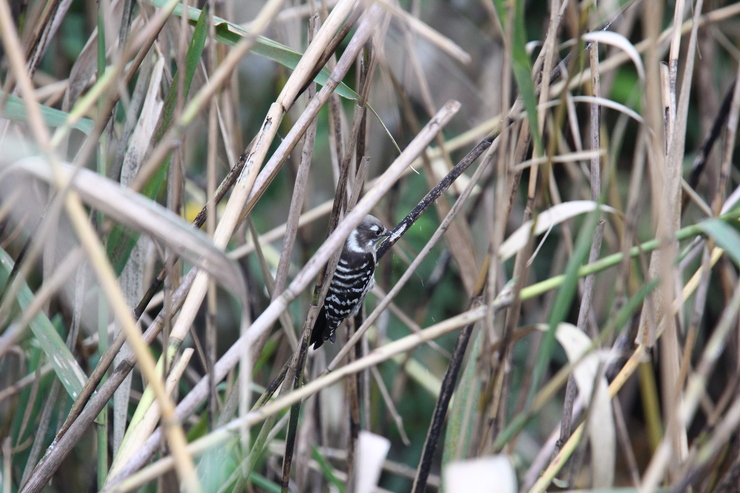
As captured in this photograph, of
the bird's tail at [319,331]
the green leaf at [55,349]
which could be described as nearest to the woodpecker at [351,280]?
the bird's tail at [319,331]

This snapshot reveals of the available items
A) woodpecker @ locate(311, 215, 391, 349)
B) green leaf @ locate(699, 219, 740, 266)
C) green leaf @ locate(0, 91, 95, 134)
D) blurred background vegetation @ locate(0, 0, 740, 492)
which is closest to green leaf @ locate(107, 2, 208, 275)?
blurred background vegetation @ locate(0, 0, 740, 492)

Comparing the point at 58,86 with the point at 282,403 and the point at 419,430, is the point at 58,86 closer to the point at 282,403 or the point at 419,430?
the point at 282,403

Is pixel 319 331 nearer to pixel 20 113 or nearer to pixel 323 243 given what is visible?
pixel 323 243

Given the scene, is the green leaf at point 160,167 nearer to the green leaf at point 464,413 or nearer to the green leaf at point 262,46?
the green leaf at point 262,46

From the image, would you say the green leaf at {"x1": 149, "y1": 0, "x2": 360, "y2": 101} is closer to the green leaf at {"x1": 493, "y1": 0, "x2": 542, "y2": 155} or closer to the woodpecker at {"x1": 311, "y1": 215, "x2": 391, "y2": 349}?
the green leaf at {"x1": 493, "y1": 0, "x2": 542, "y2": 155}

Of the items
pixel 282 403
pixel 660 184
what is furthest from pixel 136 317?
pixel 660 184

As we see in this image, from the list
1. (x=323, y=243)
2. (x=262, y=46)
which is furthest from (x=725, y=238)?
(x=262, y=46)
